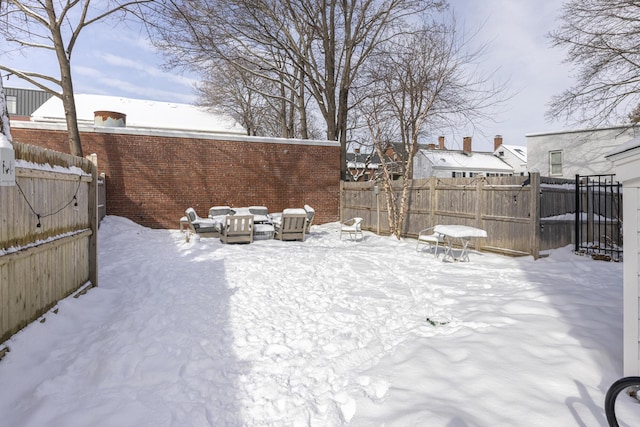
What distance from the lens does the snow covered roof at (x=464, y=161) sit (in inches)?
1230

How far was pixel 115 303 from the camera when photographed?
542 cm

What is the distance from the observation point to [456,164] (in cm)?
3166

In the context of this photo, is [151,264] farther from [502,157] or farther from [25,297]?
[502,157]

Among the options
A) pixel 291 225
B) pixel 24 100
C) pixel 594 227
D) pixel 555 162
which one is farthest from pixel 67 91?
pixel 24 100

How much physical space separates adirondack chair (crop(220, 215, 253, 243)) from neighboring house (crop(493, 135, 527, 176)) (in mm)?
27635

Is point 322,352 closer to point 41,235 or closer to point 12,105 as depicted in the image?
point 41,235

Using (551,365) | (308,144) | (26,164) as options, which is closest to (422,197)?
(308,144)

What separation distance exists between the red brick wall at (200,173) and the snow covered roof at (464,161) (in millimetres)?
17247

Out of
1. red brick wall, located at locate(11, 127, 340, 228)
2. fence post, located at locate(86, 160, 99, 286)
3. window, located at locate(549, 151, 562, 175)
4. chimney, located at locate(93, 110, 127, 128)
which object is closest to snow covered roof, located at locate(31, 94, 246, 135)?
chimney, located at locate(93, 110, 127, 128)

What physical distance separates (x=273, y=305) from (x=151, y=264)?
3620 millimetres

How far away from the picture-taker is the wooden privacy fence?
3355 mm

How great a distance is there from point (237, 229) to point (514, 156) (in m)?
30.1

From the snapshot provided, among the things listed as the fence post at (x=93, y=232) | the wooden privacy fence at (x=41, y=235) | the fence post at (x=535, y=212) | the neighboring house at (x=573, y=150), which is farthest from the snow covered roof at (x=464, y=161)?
the wooden privacy fence at (x=41, y=235)

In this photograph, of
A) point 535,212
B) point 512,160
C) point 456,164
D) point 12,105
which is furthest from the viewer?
point 512,160
